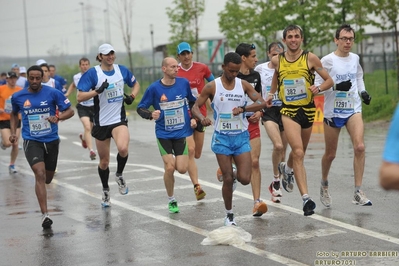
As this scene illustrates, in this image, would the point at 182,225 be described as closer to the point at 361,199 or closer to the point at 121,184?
the point at 121,184

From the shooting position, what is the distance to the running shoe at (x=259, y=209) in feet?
32.4

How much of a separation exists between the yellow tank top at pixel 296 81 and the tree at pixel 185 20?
94.3ft

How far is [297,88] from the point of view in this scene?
10188 millimetres

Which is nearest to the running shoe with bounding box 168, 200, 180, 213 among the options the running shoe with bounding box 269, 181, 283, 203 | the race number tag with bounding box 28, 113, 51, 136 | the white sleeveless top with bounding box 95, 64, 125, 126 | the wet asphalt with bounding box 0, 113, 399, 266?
the wet asphalt with bounding box 0, 113, 399, 266

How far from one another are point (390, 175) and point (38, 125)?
7.62 metres

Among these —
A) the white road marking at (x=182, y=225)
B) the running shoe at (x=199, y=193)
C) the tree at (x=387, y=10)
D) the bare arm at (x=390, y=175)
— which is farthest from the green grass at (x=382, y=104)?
the bare arm at (x=390, y=175)

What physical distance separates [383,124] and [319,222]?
42.2ft

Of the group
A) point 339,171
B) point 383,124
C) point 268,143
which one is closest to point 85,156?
point 268,143

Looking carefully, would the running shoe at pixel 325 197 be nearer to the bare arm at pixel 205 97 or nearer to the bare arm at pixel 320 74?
the bare arm at pixel 320 74

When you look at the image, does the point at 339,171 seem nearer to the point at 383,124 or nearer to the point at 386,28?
the point at 383,124

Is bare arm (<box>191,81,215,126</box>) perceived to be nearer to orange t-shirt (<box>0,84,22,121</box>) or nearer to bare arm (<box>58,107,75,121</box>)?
bare arm (<box>58,107,75,121</box>)

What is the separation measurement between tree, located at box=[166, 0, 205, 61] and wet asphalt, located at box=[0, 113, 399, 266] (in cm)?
2486

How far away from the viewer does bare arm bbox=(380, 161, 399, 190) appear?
3.62 metres

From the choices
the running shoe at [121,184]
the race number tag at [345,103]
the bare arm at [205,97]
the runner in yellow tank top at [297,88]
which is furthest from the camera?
the running shoe at [121,184]
